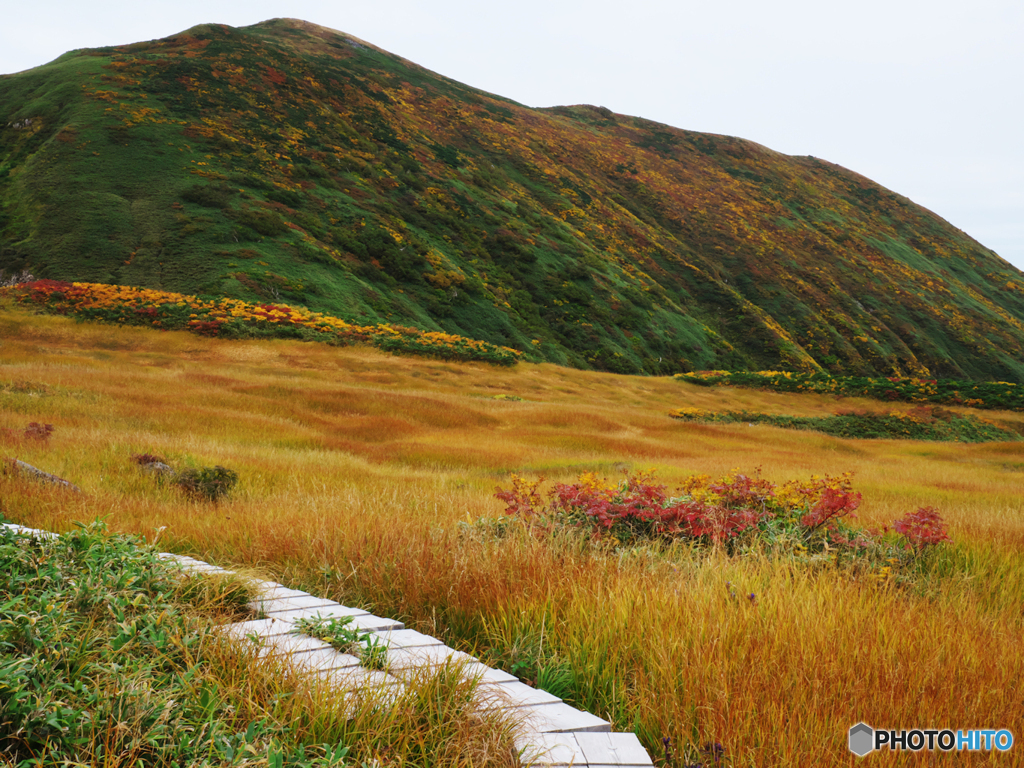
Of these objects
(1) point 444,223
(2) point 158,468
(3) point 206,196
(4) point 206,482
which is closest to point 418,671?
(4) point 206,482

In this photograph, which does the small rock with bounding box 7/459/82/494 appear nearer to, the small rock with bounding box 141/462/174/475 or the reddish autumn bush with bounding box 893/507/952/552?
the small rock with bounding box 141/462/174/475

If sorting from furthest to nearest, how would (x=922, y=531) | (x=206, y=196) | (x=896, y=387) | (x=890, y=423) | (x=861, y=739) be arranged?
(x=206, y=196) < (x=896, y=387) < (x=890, y=423) < (x=922, y=531) < (x=861, y=739)

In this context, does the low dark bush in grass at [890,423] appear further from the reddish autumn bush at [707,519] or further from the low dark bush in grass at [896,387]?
the reddish autumn bush at [707,519]

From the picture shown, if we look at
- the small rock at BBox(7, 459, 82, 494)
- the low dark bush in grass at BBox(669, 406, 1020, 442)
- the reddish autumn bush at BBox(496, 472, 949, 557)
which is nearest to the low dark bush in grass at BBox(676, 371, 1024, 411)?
the low dark bush in grass at BBox(669, 406, 1020, 442)

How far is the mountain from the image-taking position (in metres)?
45.1

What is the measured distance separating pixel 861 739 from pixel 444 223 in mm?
64030

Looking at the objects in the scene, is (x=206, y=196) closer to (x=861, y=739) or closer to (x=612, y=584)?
(x=612, y=584)

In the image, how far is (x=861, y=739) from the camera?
2.44 metres

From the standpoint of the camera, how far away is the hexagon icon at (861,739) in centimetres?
239


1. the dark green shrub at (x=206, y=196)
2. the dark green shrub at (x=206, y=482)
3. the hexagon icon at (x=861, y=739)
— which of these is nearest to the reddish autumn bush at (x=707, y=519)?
the hexagon icon at (x=861, y=739)

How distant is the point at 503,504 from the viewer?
724 cm

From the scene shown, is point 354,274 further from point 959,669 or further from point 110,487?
point 959,669

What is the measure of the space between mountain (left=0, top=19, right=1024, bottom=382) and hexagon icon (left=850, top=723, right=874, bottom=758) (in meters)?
43.1

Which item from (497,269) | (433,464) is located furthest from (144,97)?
(433,464)
